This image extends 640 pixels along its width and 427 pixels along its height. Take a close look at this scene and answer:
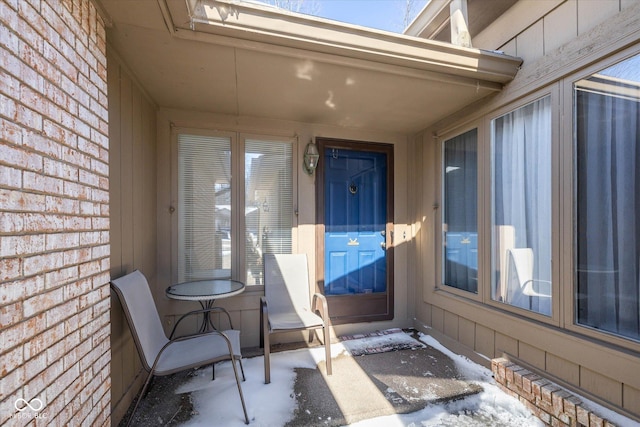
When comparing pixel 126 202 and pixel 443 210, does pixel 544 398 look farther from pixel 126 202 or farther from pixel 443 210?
pixel 126 202

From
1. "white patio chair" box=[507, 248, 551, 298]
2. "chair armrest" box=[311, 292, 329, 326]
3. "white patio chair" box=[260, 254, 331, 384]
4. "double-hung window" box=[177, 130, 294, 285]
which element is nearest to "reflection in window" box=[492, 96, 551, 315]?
"white patio chair" box=[507, 248, 551, 298]

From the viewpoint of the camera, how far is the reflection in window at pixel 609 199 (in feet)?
5.68

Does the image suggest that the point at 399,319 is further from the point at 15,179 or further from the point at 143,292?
the point at 15,179

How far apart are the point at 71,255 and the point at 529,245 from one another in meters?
2.98

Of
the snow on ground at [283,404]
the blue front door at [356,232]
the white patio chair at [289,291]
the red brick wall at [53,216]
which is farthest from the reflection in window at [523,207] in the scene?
the red brick wall at [53,216]

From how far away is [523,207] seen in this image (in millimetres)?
2365

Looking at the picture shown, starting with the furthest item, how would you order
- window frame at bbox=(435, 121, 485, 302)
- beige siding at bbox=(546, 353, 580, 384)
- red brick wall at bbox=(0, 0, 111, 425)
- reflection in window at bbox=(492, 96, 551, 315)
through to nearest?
window frame at bbox=(435, 121, 485, 302) < reflection in window at bbox=(492, 96, 551, 315) < beige siding at bbox=(546, 353, 580, 384) < red brick wall at bbox=(0, 0, 111, 425)

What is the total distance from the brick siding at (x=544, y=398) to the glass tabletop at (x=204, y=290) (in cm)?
222

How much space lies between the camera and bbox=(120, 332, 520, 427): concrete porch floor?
6.43 ft

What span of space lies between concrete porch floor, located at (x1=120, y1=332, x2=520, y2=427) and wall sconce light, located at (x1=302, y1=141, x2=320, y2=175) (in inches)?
77.6

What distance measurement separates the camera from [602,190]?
1.88m

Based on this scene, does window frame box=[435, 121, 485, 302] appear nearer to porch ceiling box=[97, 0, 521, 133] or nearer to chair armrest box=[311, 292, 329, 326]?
porch ceiling box=[97, 0, 521, 133]

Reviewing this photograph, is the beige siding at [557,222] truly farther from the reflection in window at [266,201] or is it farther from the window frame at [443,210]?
the reflection in window at [266,201]

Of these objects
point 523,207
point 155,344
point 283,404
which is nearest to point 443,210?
point 523,207
